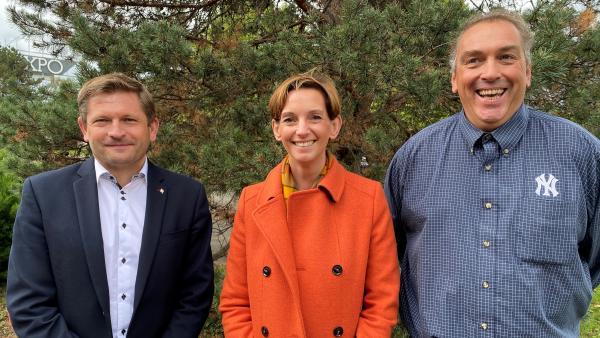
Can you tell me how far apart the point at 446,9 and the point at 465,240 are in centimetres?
153

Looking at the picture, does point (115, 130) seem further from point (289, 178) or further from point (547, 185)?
point (547, 185)

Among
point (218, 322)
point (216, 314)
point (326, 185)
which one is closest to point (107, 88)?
point (326, 185)

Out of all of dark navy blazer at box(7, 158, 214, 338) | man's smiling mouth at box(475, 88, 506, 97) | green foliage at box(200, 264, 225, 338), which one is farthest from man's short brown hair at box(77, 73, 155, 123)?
green foliage at box(200, 264, 225, 338)

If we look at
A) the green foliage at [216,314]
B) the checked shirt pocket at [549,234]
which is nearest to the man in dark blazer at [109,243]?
the green foliage at [216,314]

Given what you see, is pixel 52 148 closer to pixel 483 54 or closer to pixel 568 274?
pixel 483 54

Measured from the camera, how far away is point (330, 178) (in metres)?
1.99

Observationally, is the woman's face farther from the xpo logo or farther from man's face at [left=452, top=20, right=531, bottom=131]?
the xpo logo

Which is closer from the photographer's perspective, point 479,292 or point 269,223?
point 479,292

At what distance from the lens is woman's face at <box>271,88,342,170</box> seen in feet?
6.41

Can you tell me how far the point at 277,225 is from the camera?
1.94 m

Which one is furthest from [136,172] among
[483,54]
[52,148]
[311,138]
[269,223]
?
[483,54]

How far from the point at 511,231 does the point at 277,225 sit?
92 cm

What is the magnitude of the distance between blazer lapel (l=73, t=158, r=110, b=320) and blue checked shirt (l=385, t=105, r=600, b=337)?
1.38 m

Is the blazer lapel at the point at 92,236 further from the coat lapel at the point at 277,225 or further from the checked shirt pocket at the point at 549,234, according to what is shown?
the checked shirt pocket at the point at 549,234
